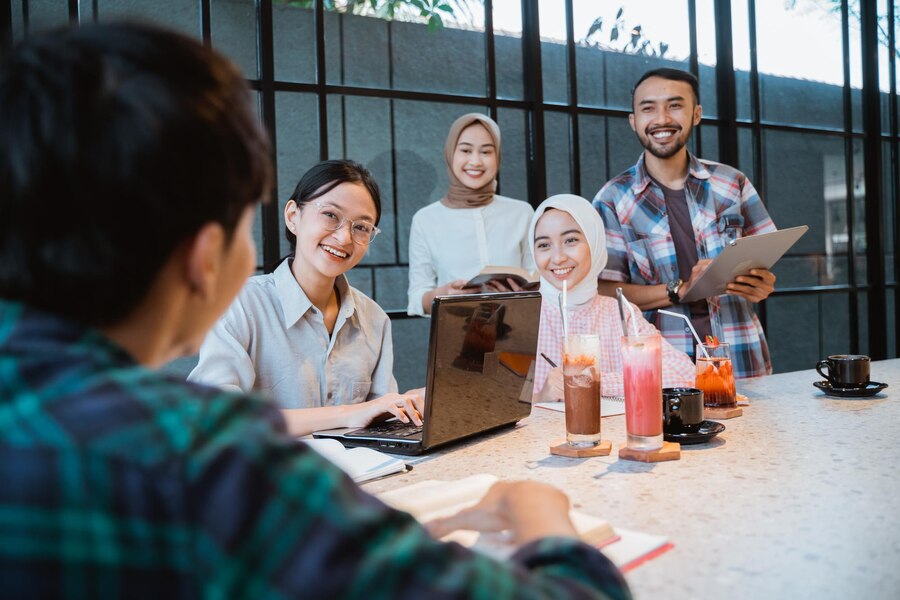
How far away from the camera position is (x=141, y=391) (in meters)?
0.51

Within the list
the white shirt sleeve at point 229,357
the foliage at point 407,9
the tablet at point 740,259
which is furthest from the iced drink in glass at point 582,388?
the foliage at point 407,9

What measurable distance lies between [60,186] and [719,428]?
1344 millimetres

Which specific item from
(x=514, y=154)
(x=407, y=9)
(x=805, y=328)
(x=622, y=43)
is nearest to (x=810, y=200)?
(x=805, y=328)

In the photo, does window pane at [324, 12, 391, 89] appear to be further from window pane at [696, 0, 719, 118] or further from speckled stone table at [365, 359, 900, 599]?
speckled stone table at [365, 359, 900, 599]

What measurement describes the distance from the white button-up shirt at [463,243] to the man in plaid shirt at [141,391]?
2517 mm

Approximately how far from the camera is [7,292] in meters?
0.56

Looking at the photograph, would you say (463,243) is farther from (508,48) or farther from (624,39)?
(624,39)

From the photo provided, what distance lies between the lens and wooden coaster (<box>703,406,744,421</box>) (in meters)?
1.77

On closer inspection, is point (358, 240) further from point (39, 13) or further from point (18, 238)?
point (39, 13)

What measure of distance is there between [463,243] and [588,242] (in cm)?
67

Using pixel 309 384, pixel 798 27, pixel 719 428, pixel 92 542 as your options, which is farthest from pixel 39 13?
pixel 798 27

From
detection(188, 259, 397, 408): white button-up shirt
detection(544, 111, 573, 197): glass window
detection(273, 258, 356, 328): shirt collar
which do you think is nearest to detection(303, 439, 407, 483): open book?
detection(188, 259, 397, 408): white button-up shirt

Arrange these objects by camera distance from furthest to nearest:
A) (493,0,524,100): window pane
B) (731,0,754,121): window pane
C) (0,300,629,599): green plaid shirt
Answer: (731,0,754,121): window pane < (493,0,524,100): window pane < (0,300,629,599): green plaid shirt

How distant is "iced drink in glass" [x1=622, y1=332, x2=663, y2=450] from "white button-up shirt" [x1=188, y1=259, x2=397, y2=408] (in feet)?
2.96
